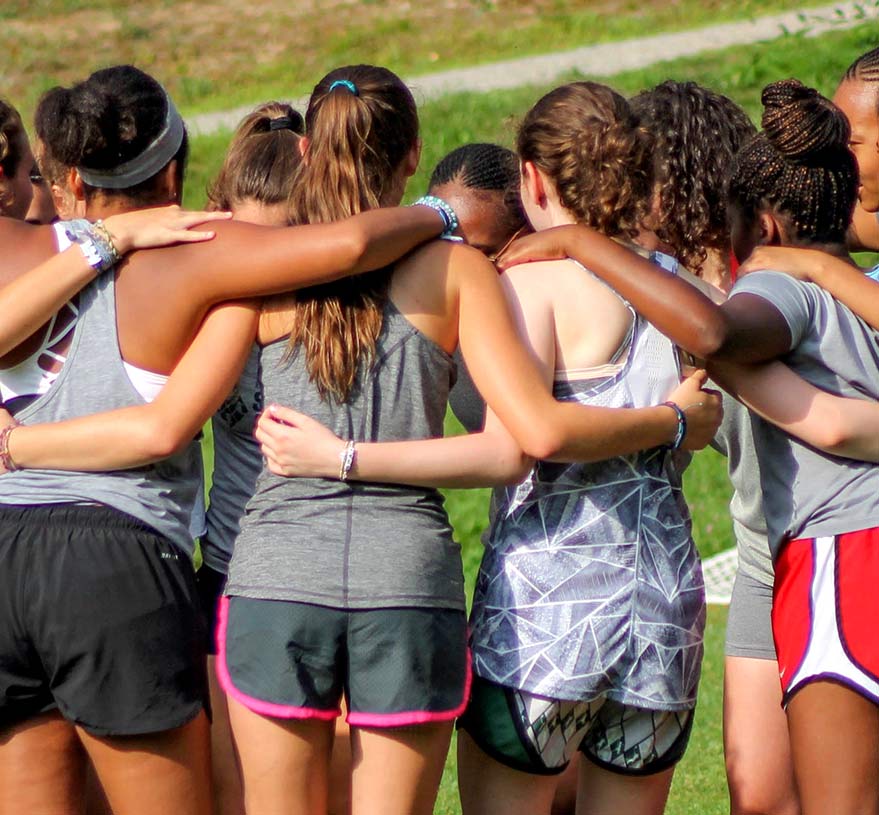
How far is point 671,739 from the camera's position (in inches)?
119

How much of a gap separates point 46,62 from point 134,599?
1426 centimetres

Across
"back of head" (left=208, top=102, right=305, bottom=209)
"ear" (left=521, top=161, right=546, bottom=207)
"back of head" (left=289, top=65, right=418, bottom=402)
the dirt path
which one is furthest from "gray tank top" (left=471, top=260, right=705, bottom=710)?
the dirt path

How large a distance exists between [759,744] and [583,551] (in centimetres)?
99

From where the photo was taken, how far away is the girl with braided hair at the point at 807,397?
2.89 metres

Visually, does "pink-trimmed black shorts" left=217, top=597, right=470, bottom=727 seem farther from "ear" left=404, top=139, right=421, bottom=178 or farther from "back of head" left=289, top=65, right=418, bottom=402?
"ear" left=404, top=139, right=421, bottom=178

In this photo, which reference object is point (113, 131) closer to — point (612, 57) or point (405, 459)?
point (405, 459)

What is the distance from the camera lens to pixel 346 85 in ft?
9.50

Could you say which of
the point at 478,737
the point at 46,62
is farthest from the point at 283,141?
the point at 46,62

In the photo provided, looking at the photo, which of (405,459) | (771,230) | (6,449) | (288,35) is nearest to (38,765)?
(6,449)

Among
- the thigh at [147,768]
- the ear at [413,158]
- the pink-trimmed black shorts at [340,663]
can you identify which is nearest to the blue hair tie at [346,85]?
the ear at [413,158]

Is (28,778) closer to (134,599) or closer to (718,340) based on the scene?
(134,599)

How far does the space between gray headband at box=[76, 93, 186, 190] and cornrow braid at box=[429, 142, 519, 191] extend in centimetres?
127

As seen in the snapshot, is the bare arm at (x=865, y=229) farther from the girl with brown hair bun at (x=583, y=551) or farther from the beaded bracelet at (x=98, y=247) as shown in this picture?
the beaded bracelet at (x=98, y=247)

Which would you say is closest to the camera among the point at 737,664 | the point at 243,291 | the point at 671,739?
the point at 243,291
